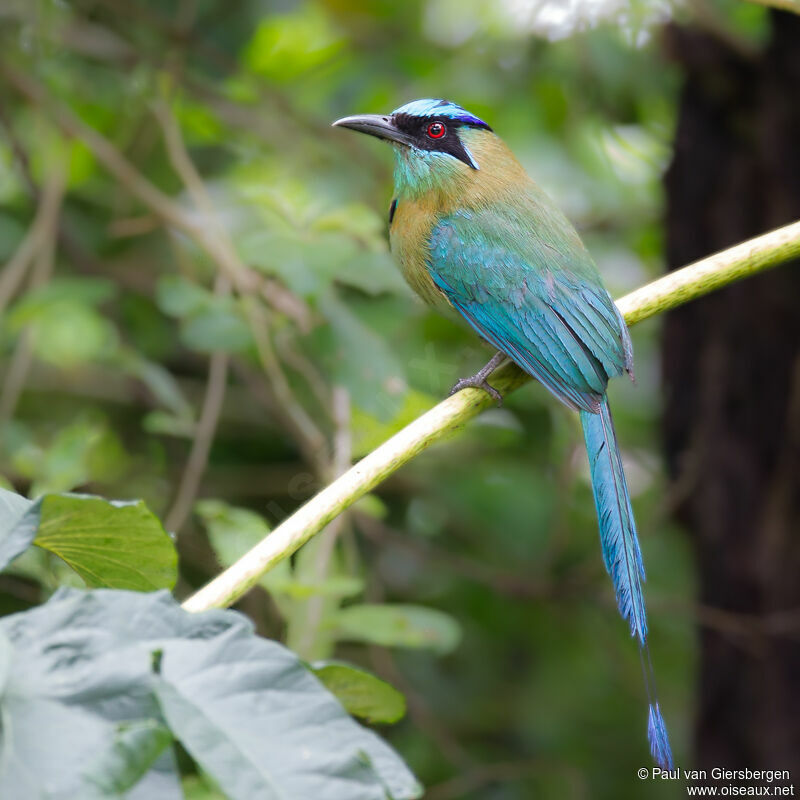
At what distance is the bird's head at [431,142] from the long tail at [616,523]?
0.75 meters

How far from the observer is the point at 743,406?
340cm

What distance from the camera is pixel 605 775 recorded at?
4.00 metres

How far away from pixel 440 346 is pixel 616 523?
4.81ft

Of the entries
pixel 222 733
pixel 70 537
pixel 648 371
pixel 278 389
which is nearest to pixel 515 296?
pixel 278 389

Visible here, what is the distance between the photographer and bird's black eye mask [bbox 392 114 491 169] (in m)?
2.71

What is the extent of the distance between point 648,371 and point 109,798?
3764mm

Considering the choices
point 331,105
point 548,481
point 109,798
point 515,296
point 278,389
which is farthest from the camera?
point 331,105

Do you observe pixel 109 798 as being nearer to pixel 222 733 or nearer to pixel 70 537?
pixel 222 733

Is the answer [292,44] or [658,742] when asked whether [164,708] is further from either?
[292,44]

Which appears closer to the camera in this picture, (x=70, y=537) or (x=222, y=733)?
(x=222, y=733)

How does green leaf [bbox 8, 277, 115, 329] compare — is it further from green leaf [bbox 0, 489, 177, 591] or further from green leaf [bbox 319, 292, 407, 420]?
green leaf [bbox 0, 489, 177, 591]

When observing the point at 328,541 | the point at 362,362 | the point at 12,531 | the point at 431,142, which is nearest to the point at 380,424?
the point at 362,362

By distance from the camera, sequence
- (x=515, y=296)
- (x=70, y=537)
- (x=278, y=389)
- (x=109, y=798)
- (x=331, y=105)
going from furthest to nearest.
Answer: (x=331, y=105) → (x=278, y=389) → (x=515, y=296) → (x=70, y=537) → (x=109, y=798)

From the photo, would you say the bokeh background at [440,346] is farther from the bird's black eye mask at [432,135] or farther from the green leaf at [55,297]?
the bird's black eye mask at [432,135]
